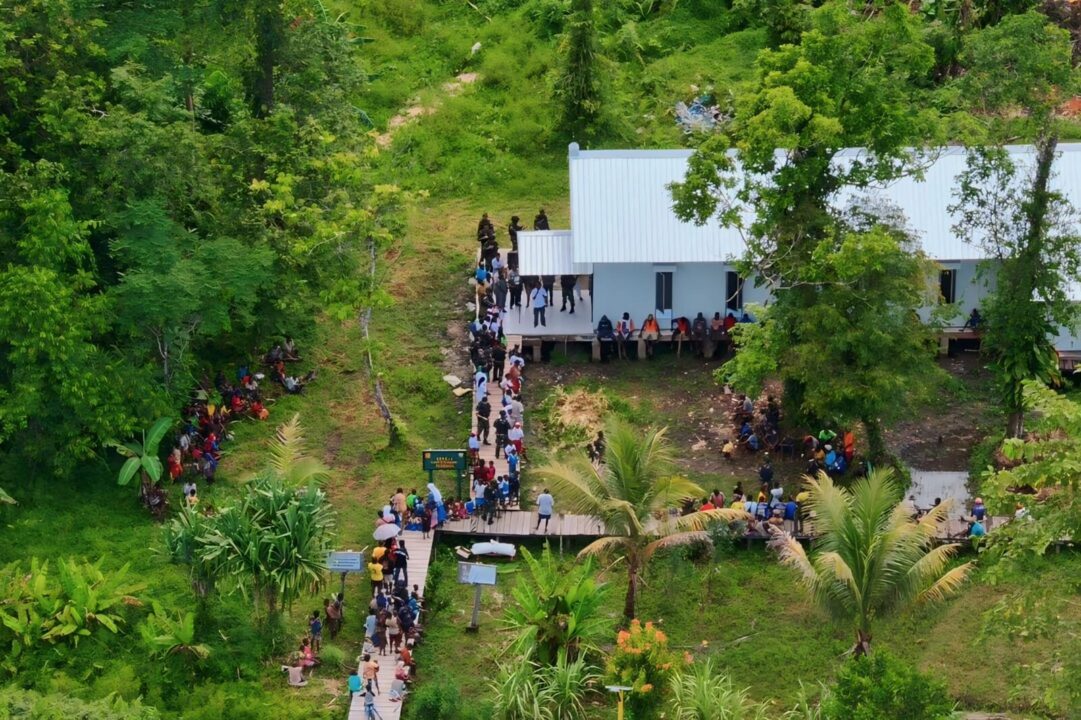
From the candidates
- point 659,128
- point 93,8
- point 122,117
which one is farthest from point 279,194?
point 659,128

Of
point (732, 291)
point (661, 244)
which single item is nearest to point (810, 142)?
point (661, 244)

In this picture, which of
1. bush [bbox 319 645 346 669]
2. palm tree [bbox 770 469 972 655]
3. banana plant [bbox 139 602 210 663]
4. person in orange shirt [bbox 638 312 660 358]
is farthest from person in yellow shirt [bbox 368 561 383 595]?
person in orange shirt [bbox 638 312 660 358]

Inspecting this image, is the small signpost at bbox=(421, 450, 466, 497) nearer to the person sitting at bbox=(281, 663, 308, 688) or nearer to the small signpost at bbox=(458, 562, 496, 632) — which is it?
the small signpost at bbox=(458, 562, 496, 632)

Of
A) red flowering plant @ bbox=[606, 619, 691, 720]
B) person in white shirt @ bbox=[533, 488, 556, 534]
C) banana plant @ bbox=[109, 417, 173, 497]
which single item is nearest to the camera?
red flowering plant @ bbox=[606, 619, 691, 720]

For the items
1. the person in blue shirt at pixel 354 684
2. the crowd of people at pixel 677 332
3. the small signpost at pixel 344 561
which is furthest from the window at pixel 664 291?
the person in blue shirt at pixel 354 684

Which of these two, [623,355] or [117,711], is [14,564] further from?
[623,355]
